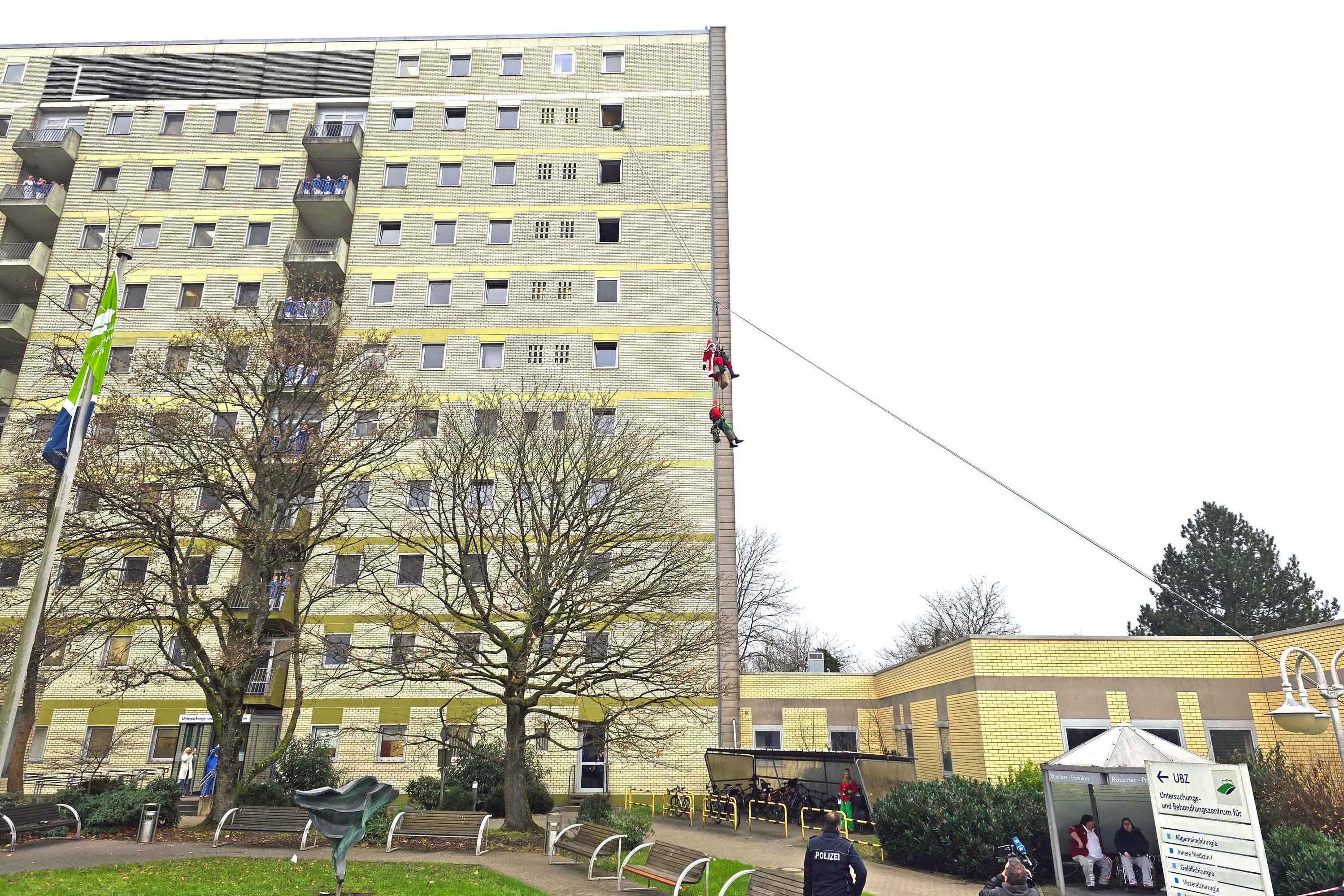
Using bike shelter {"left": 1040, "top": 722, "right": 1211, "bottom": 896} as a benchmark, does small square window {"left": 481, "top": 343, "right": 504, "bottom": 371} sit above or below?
above

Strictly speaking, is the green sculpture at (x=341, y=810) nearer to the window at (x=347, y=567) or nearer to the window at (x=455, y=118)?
the window at (x=347, y=567)

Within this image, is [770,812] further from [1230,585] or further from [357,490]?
[1230,585]

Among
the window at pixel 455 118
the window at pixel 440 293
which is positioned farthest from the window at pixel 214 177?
the window at pixel 440 293

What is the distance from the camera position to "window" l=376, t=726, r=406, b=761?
27938 millimetres

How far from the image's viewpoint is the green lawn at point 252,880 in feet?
38.2

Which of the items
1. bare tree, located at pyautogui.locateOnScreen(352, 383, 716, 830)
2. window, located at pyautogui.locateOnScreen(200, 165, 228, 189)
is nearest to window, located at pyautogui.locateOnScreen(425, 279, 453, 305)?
bare tree, located at pyautogui.locateOnScreen(352, 383, 716, 830)

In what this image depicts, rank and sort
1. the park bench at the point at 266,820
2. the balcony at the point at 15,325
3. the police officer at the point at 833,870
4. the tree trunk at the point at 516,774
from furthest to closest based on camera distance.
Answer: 1. the balcony at the point at 15,325
2. the tree trunk at the point at 516,774
3. the park bench at the point at 266,820
4. the police officer at the point at 833,870

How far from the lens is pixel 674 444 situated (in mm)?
31156

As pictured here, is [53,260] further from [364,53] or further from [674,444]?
[674,444]

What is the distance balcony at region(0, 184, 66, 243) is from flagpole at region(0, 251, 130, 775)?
3290 cm

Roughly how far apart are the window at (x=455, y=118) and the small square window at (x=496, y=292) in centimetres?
797

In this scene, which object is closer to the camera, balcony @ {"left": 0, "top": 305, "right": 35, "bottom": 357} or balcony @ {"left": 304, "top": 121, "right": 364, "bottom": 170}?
balcony @ {"left": 0, "top": 305, "right": 35, "bottom": 357}

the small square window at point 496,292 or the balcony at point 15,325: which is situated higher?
the small square window at point 496,292

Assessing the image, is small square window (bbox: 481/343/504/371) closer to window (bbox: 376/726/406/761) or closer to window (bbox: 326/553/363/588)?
Answer: window (bbox: 326/553/363/588)
